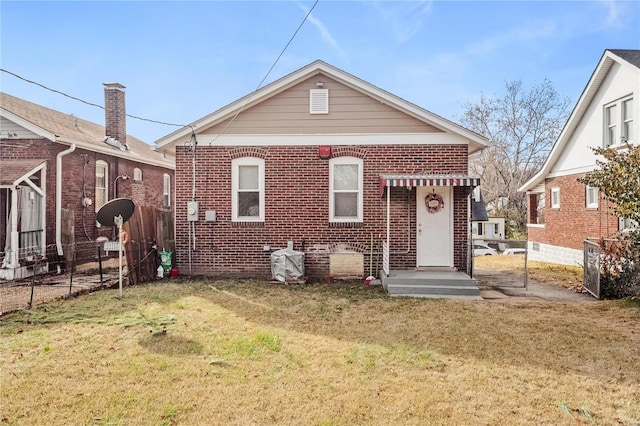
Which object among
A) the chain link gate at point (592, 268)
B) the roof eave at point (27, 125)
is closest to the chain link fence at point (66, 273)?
the roof eave at point (27, 125)

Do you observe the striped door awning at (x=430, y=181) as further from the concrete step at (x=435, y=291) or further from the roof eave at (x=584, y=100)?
the roof eave at (x=584, y=100)

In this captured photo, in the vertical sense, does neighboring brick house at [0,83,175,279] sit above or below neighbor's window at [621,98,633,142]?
below

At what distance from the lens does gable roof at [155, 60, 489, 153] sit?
1038 cm

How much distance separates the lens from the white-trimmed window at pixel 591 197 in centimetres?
1414

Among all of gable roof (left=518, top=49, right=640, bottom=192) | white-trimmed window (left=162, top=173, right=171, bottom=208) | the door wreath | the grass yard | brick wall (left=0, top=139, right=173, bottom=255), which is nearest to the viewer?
the grass yard

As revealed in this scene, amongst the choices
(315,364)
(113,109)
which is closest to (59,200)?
(113,109)

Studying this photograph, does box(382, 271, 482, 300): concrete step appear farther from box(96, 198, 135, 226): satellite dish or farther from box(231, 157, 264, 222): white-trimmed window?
box(96, 198, 135, 226): satellite dish

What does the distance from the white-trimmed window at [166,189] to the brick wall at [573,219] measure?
58.3ft

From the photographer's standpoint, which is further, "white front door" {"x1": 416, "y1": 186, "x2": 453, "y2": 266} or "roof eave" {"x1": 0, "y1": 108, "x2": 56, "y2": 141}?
"roof eave" {"x1": 0, "y1": 108, "x2": 56, "y2": 141}

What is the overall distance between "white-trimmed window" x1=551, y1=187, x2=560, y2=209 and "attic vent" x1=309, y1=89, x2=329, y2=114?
39.7ft

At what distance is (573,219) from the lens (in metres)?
15.4

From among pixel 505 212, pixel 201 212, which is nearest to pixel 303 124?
pixel 201 212

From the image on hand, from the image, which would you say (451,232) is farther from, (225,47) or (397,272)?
(225,47)

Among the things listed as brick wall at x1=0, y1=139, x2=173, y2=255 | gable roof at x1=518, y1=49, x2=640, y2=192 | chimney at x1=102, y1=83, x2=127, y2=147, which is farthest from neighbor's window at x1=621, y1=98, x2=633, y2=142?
chimney at x1=102, y1=83, x2=127, y2=147
